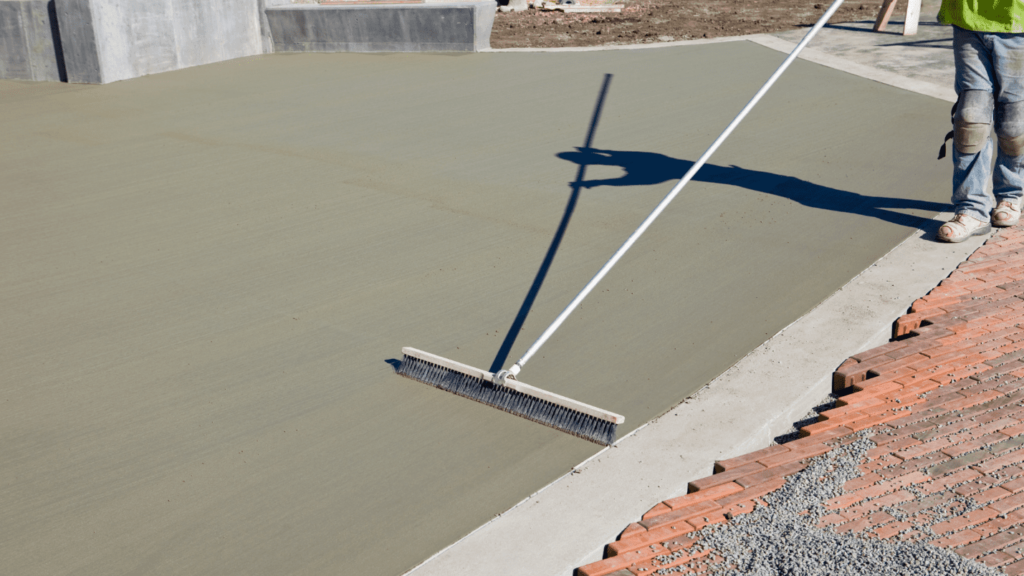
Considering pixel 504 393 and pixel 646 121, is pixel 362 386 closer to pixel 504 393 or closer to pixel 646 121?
pixel 504 393

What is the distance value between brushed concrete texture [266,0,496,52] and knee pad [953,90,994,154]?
689cm

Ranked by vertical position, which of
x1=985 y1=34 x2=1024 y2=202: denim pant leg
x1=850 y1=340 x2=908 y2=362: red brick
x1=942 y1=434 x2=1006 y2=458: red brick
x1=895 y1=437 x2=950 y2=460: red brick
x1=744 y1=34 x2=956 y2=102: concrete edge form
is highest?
x1=985 y1=34 x2=1024 y2=202: denim pant leg

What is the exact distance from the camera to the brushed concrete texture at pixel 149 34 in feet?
31.7

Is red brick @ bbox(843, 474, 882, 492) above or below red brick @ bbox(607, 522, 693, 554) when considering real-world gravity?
above

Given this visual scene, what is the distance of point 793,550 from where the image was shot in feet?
8.82

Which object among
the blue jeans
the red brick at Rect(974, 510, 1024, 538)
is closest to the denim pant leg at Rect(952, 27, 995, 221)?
the blue jeans

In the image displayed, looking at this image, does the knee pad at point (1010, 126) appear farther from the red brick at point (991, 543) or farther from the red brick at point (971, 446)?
the red brick at point (991, 543)

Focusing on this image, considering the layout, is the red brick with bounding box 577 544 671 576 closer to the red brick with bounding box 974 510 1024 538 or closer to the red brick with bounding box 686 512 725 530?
the red brick with bounding box 686 512 725 530

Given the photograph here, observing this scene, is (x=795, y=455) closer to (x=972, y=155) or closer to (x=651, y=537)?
(x=651, y=537)

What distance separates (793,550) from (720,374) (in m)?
1.20

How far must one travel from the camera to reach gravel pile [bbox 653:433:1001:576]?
2.60 m

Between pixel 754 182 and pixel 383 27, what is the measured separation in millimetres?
6489

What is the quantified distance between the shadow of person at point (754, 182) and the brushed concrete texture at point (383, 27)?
453 centimetres

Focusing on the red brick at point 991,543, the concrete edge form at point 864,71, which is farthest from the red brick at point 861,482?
the concrete edge form at point 864,71
